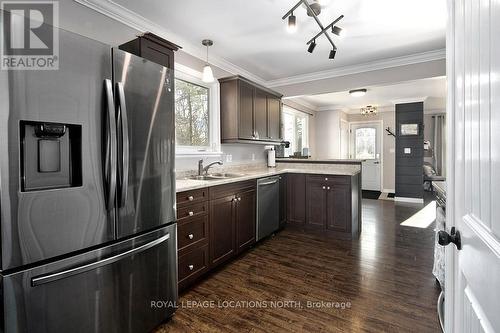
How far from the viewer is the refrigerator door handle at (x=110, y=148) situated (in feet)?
4.65

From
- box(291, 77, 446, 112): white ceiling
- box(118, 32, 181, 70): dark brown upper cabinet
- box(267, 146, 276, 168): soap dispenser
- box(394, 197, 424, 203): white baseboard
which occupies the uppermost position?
box(291, 77, 446, 112): white ceiling

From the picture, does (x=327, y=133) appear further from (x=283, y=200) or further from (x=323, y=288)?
(x=323, y=288)

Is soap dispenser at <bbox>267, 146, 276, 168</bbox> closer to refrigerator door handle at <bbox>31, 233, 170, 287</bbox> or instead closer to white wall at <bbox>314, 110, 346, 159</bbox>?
white wall at <bbox>314, 110, 346, 159</bbox>

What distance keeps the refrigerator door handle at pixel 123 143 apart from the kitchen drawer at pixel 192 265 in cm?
89

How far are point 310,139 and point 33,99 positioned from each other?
643cm

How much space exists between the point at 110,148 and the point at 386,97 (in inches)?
249

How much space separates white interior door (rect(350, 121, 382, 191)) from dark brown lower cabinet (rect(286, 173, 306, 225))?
4253 millimetres

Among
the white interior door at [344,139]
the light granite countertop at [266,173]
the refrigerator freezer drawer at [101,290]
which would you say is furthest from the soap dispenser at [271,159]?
the white interior door at [344,139]

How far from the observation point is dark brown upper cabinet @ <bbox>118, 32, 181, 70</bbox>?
1.97m

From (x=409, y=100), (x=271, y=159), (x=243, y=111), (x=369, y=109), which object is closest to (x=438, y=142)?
(x=409, y=100)

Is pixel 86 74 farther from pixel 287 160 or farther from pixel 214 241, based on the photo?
pixel 287 160

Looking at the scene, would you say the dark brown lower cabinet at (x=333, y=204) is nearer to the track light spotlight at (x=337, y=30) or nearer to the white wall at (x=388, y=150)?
the track light spotlight at (x=337, y=30)

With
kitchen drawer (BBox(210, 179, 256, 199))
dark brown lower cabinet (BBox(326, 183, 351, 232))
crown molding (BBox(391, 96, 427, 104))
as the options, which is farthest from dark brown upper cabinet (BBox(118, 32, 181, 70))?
crown molding (BBox(391, 96, 427, 104))

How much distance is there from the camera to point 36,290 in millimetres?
1189
